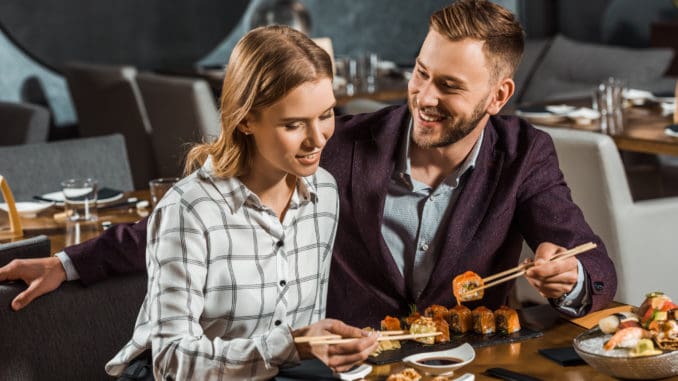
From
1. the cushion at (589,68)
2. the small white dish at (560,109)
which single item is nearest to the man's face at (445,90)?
the small white dish at (560,109)

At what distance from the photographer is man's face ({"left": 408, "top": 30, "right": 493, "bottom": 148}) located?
7.84ft

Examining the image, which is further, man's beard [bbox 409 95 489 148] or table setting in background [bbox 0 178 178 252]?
table setting in background [bbox 0 178 178 252]

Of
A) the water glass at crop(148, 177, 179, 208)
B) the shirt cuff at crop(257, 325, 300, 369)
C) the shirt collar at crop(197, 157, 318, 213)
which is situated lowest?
the water glass at crop(148, 177, 179, 208)

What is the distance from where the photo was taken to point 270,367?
6.17 feet

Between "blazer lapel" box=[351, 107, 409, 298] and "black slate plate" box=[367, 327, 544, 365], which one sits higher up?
"blazer lapel" box=[351, 107, 409, 298]

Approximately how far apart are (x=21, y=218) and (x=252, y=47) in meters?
1.60

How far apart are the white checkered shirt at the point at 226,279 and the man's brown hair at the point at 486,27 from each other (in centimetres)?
44

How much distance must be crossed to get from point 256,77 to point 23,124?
3.66 m

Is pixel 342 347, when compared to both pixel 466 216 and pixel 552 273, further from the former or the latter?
pixel 466 216

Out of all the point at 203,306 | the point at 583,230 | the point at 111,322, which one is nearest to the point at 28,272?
the point at 111,322

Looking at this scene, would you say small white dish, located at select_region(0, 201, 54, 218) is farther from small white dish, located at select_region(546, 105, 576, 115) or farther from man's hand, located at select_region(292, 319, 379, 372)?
small white dish, located at select_region(546, 105, 576, 115)

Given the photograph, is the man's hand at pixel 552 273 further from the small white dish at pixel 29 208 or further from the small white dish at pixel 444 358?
the small white dish at pixel 29 208

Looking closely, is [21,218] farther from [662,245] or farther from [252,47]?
[662,245]

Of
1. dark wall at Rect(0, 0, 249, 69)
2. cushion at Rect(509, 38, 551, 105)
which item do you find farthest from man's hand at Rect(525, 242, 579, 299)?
dark wall at Rect(0, 0, 249, 69)
